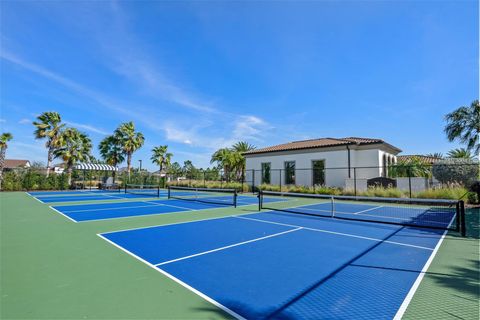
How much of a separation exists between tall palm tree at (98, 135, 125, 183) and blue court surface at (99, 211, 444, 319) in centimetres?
3439

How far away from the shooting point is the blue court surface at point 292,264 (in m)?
3.42

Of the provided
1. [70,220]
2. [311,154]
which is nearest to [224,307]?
[70,220]

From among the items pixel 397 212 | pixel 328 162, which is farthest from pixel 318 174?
pixel 397 212

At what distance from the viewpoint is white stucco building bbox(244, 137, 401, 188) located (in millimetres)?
21984

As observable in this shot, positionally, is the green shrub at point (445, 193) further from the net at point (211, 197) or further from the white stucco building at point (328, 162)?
the net at point (211, 197)

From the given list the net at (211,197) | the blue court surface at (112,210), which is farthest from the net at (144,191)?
the blue court surface at (112,210)

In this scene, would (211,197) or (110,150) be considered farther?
(110,150)

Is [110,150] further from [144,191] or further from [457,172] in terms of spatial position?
[457,172]

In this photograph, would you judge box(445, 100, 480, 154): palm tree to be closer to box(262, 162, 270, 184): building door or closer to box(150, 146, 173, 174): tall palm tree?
box(262, 162, 270, 184): building door

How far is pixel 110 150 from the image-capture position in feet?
127

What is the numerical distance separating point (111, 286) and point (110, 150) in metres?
39.2

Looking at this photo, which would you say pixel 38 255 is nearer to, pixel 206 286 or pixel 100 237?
pixel 100 237

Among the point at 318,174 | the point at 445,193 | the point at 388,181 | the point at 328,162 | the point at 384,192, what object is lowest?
the point at 384,192

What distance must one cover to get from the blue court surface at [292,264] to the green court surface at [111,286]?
9.2 inches
